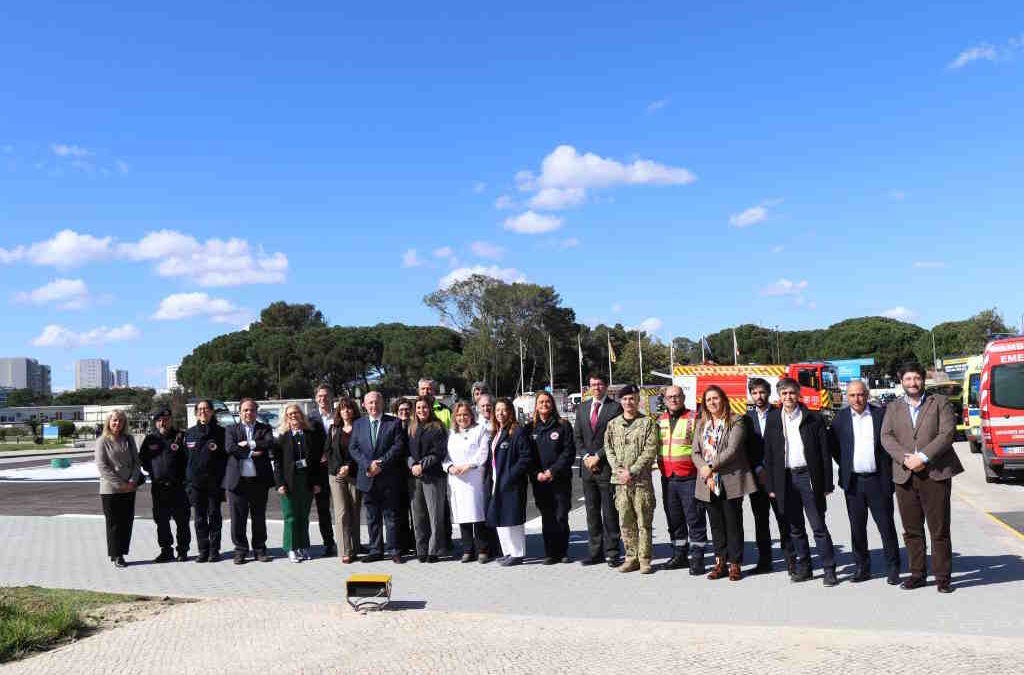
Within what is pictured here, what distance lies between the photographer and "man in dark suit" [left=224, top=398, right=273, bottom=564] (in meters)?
10.0

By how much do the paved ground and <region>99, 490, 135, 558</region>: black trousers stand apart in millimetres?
261

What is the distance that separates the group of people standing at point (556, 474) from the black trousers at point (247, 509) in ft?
0.05

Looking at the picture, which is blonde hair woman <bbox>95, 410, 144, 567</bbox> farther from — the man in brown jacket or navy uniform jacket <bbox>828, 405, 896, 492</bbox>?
the man in brown jacket

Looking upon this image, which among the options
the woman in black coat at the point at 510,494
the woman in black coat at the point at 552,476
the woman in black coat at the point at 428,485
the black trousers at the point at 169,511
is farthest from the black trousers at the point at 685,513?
the black trousers at the point at 169,511

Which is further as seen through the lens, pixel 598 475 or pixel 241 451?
pixel 241 451

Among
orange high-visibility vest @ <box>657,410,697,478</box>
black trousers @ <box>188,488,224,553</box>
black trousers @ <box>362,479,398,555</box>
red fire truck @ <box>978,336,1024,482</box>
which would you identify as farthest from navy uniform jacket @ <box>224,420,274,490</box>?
red fire truck @ <box>978,336,1024,482</box>

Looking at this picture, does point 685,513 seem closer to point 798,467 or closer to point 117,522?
point 798,467

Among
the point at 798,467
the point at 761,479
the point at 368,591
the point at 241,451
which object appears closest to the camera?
the point at 368,591

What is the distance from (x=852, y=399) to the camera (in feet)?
25.7

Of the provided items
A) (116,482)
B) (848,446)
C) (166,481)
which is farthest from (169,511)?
(848,446)

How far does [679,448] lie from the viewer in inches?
340

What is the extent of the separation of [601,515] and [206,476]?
180 inches

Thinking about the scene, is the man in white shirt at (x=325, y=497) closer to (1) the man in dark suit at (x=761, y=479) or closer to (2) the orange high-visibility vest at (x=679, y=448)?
(2) the orange high-visibility vest at (x=679, y=448)

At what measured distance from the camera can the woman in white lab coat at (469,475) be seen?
31.4 feet
